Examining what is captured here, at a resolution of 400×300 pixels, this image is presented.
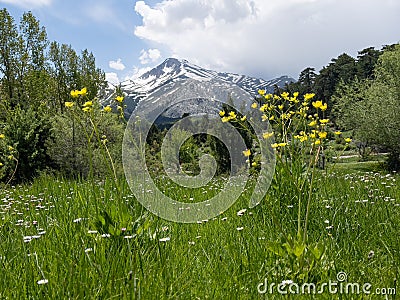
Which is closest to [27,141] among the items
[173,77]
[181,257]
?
[173,77]

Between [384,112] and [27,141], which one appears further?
[384,112]

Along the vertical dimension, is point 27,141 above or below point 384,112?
below

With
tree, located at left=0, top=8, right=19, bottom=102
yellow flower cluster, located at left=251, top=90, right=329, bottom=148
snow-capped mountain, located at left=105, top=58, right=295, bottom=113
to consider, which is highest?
tree, located at left=0, top=8, right=19, bottom=102

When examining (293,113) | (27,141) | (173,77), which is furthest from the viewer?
(27,141)

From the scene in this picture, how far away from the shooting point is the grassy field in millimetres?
1562

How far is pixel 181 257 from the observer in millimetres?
2096

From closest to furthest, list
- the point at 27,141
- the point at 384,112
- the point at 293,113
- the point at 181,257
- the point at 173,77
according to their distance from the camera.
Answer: the point at 181,257
the point at 293,113
the point at 173,77
the point at 27,141
the point at 384,112

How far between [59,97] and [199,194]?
2445 centimetres

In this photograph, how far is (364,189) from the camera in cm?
414

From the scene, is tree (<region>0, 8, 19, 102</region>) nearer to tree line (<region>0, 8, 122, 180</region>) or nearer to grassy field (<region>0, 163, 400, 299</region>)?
tree line (<region>0, 8, 122, 180</region>)

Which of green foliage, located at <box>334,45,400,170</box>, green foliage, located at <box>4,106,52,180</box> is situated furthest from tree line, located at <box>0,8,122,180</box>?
green foliage, located at <box>334,45,400,170</box>

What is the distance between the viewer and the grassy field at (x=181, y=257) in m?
1.56

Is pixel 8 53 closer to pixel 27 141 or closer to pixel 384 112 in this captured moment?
pixel 27 141

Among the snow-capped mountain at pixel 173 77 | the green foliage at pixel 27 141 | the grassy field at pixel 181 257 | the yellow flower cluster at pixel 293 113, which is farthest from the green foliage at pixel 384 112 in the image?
the grassy field at pixel 181 257
